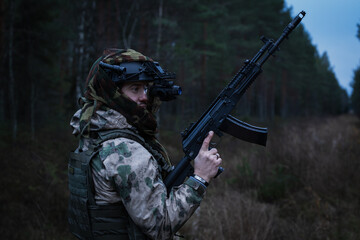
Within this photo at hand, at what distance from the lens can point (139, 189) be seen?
5.60ft

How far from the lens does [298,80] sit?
37656 millimetres

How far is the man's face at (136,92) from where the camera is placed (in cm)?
204

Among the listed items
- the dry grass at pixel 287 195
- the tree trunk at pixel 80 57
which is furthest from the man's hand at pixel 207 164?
the tree trunk at pixel 80 57

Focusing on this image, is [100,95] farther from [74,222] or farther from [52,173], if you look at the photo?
[52,173]

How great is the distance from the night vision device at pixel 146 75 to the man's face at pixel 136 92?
0.05 meters

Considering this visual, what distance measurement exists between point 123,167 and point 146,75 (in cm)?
65

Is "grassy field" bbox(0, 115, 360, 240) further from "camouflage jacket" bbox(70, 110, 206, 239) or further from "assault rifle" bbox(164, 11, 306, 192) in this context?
"camouflage jacket" bbox(70, 110, 206, 239)

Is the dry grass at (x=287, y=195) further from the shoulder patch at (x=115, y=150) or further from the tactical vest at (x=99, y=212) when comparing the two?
the shoulder patch at (x=115, y=150)

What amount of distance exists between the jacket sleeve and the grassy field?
7.91 feet

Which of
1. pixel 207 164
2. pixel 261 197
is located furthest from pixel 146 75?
pixel 261 197

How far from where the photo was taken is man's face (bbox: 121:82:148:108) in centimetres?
204

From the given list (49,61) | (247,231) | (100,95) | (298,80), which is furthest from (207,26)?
(298,80)

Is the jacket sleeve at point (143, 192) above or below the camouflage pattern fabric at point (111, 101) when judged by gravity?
below

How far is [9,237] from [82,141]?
310cm
